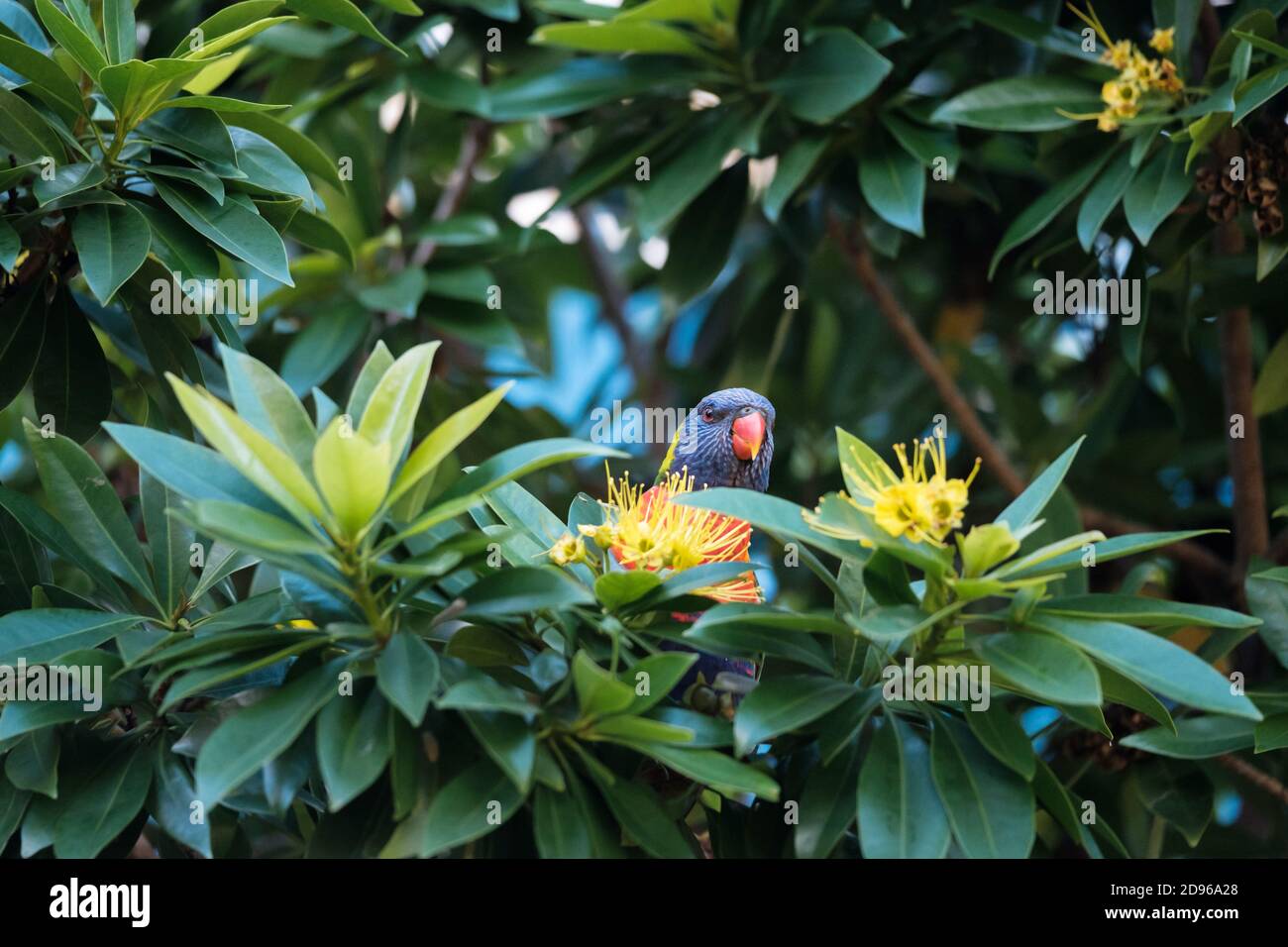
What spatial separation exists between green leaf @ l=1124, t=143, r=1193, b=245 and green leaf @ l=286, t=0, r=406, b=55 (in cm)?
131

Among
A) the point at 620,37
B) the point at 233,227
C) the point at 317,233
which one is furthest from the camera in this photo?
the point at 620,37

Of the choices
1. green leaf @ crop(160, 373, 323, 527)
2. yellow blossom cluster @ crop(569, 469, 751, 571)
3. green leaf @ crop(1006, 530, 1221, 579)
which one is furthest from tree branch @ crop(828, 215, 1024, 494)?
green leaf @ crop(160, 373, 323, 527)

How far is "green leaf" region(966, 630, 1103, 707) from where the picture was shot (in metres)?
1.54

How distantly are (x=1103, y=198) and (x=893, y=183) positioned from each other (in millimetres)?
440

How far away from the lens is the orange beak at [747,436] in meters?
2.32

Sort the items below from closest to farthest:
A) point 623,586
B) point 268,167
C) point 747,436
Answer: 1. point 623,586
2. point 268,167
3. point 747,436

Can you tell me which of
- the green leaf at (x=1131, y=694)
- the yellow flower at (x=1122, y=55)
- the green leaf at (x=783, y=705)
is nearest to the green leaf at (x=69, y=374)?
the green leaf at (x=783, y=705)

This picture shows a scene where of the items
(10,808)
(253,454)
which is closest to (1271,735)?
(253,454)

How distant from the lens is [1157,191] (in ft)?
7.86

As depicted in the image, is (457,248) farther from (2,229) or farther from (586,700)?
(586,700)

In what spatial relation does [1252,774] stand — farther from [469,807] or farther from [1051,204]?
[469,807]

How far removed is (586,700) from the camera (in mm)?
1607

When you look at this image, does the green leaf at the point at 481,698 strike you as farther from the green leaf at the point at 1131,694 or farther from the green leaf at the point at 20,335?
the green leaf at the point at 20,335
